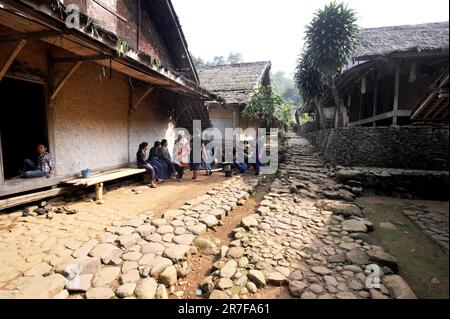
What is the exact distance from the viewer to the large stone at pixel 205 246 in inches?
160

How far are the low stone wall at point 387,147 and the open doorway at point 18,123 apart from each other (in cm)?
982

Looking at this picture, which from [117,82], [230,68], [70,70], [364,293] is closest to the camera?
Result: [364,293]

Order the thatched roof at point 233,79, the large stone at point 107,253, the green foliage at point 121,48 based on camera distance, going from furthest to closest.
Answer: the thatched roof at point 233,79
the green foliage at point 121,48
the large stone at point 107,253

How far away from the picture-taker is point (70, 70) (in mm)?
5152

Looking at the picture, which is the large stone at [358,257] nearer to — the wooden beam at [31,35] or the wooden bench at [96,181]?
the wooden bench at [96,181]

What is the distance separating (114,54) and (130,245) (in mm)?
3635

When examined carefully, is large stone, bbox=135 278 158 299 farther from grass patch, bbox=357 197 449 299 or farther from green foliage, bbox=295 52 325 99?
green foliage, bbox=295 52 325 99

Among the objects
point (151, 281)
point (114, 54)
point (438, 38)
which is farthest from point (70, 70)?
point (438, 38)

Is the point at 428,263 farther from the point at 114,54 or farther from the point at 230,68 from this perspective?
the point at 230,68

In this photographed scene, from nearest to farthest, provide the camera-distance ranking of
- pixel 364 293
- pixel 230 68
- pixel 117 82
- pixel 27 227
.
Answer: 1. pixel 364 293
2. pixel 27 227
3. pixel 117 82
4. pixel 230 68

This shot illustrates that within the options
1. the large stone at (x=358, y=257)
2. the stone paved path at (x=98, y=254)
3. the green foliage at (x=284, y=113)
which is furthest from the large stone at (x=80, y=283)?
the green foliage at (x=284, y=113)

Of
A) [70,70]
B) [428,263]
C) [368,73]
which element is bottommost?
[428,263]

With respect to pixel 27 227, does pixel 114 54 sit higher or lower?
higher

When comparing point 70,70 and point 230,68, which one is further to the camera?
point 230,68
